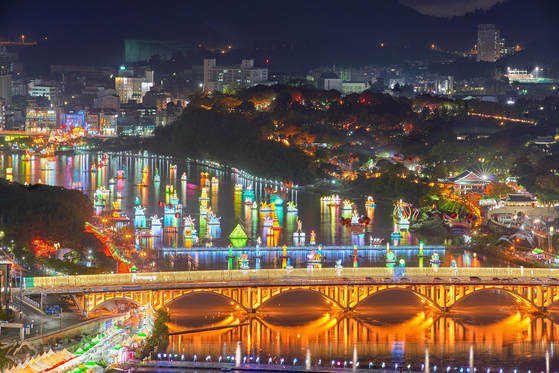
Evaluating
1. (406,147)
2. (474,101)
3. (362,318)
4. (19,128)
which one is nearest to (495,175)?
(406,147)

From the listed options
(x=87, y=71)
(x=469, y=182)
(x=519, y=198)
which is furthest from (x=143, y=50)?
(x=519, y=198)

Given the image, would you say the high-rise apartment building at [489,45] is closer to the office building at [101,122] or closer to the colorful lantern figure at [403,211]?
the office building at [101,122]

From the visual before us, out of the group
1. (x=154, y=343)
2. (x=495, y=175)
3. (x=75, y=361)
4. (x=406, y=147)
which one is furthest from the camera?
(x=406, y=147)

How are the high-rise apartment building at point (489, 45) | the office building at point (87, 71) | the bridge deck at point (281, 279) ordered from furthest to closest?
the office building at point (87, 71), the high-rise apartment building at point (489, 45), the bridge deck at point (281, 279)

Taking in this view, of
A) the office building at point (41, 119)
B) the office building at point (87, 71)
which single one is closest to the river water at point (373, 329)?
the office building at point (41, 119)

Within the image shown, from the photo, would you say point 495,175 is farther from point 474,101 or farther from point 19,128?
point 19,128

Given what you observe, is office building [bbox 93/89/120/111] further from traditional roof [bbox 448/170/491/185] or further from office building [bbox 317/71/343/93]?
traditional roof [bbox 448/170/491/185]

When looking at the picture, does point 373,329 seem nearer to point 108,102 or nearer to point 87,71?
point 108,102
